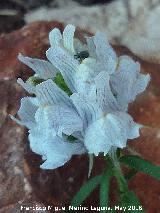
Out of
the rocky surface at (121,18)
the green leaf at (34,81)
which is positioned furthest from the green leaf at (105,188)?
the rocky surface at (121,18)

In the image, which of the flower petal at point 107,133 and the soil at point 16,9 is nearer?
the flower petal at point 107,133

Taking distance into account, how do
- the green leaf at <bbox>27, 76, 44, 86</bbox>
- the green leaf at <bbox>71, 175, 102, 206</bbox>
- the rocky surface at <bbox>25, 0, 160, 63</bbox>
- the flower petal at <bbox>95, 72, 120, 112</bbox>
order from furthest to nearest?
the rocky surface at <bbox>25, 0, 160, 63</bbox>, the green leaf at <bbox>71, 175, 102, 206</bbox>, the green leaf at <bbox>27, 76, 44, 86</bbox>, the flower petal at <bbox>95, 72, 120, 112</bbox>

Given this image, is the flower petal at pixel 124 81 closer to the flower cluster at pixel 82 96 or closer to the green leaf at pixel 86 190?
the flower cluster at pixel 82 96

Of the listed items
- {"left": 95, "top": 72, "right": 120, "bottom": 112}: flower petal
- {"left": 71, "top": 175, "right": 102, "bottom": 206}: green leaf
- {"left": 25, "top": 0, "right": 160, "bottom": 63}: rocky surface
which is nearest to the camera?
{"left": 95, "top": 72, "right": 120, "bottom": 112}: flower petal

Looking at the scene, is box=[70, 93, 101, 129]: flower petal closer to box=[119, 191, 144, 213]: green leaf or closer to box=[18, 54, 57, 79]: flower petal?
box=[18, 54, 57, 79]: flower petal

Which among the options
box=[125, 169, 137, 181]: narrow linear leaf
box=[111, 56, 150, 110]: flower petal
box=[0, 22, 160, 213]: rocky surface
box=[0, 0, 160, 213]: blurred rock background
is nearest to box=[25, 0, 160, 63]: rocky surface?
box=[0, 0, 160, 213]: blurred rock background

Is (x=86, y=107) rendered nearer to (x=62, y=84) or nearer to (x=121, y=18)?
(x=62, y=84)
